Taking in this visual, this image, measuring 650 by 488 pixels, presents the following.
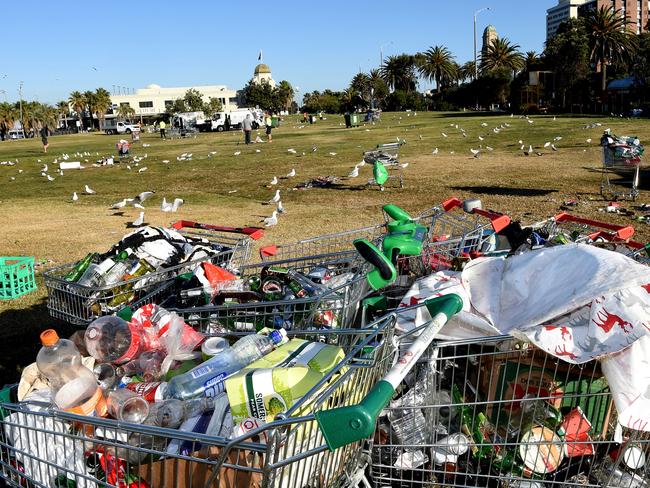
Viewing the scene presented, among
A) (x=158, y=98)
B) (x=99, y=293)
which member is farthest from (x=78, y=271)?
(x=158, y=98)

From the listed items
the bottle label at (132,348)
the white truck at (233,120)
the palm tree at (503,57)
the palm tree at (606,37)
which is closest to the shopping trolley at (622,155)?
the bottle label at (132,348)

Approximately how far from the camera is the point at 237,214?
11.2m

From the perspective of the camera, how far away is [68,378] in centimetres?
276

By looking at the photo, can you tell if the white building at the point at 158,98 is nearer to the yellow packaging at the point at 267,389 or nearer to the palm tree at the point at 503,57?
the palm tree at the point at 503,57

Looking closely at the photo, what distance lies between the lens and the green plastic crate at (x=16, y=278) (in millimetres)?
6348

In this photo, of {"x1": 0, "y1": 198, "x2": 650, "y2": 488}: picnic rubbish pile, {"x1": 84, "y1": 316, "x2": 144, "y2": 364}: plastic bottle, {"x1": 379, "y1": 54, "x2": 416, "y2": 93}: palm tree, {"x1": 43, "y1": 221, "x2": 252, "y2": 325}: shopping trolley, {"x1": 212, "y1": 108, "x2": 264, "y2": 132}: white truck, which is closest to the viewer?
{"x1": 0, "y1": 198, "x2": 650, "y2": 488}: picnic rubbish pile

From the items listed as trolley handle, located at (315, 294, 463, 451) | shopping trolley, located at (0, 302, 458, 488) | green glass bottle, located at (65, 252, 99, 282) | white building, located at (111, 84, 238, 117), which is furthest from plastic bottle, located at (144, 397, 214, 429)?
white building, located at (111, 84, 238, 117)

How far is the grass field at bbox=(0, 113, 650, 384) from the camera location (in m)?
8.73

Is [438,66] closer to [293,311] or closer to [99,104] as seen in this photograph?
[99,104]

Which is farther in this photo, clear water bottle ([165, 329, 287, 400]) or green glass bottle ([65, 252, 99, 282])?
green glass bottle ([65, 252, 99, 282])

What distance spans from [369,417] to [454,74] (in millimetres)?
91719

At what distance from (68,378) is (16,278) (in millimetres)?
4414

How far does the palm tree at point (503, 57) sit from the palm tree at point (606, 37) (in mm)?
16148

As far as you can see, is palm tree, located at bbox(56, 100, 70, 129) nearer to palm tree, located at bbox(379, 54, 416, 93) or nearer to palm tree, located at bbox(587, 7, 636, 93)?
palm tree, located at bbox(379, 54, 416, 93)
